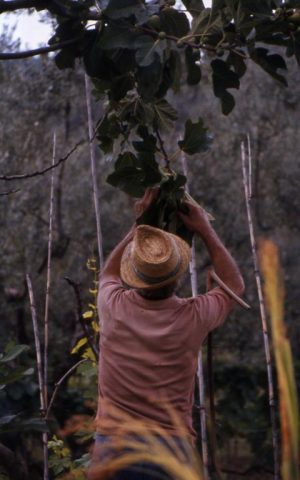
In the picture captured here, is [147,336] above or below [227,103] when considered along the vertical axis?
below

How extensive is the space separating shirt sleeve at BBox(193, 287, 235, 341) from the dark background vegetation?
201 inches

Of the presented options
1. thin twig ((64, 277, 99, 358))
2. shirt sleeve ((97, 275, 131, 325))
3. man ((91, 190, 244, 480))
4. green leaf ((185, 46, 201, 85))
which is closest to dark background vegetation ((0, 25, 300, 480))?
thin twig ((64, 277, 99, 358))

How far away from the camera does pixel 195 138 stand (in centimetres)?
288

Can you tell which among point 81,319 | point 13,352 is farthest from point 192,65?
point 13,352

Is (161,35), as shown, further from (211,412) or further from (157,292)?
(211,412)

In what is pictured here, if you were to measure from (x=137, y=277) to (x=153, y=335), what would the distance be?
0.59 ft

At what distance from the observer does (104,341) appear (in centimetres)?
284

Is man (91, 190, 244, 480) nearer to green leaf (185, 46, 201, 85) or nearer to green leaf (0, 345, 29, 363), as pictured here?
green leaf (185, 46, 201, 85)

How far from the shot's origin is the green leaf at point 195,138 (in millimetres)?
2859

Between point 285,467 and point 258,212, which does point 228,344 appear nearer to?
point 258,212

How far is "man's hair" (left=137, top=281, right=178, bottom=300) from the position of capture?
9.16ft

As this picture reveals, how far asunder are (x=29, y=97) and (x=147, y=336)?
7.40m

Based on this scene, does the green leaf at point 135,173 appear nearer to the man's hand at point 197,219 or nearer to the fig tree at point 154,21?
the man's hand at point 197,219

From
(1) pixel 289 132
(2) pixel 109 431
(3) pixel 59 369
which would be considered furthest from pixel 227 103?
(1) pixel 289 132
